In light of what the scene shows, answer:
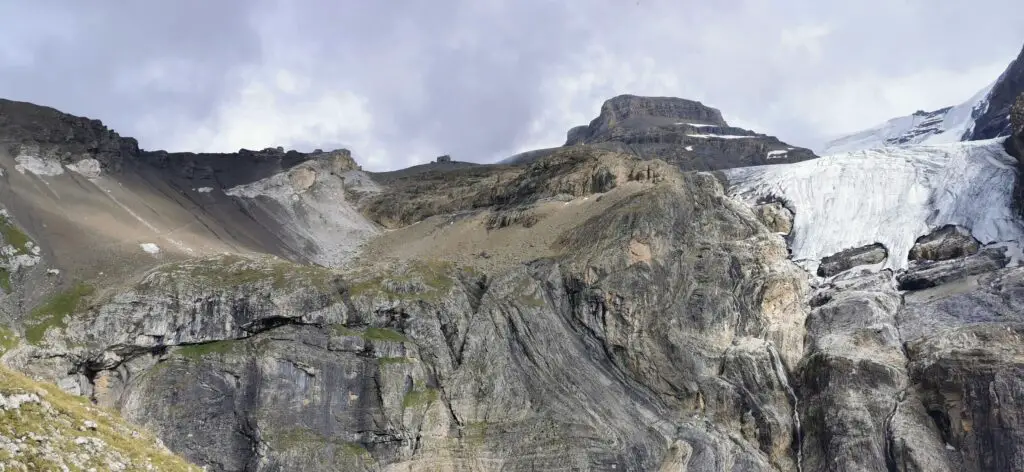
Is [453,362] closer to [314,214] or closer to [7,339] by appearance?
[7,339]

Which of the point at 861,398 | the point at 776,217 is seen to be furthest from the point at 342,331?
the point at 776,217

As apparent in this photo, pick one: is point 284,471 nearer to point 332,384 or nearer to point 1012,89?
point 332,384

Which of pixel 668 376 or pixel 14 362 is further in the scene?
pixel 668 376

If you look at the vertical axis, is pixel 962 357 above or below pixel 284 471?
above

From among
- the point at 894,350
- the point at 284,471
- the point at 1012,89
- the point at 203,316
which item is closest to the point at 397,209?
the point at 203,316

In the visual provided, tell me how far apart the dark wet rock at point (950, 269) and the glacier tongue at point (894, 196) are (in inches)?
148

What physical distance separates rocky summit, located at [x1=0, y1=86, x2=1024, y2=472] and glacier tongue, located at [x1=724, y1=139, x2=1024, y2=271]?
0.42 m

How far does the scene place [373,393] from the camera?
55625 mm

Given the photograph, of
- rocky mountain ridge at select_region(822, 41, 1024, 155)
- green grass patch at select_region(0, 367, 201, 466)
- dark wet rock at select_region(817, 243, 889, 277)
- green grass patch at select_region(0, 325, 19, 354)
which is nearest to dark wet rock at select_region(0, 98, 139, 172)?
green grass patch at select_region(0, 325, 19, 354)

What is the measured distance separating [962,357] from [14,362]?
202ft

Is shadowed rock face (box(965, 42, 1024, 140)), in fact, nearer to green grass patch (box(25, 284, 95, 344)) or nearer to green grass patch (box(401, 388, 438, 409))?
green grass patch (box(401, 388, 438, 409))

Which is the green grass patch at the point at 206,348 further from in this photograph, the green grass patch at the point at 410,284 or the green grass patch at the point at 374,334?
the green grass patch at the point at 410,284

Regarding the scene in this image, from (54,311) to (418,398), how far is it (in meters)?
25.4

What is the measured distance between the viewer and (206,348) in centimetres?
5512
